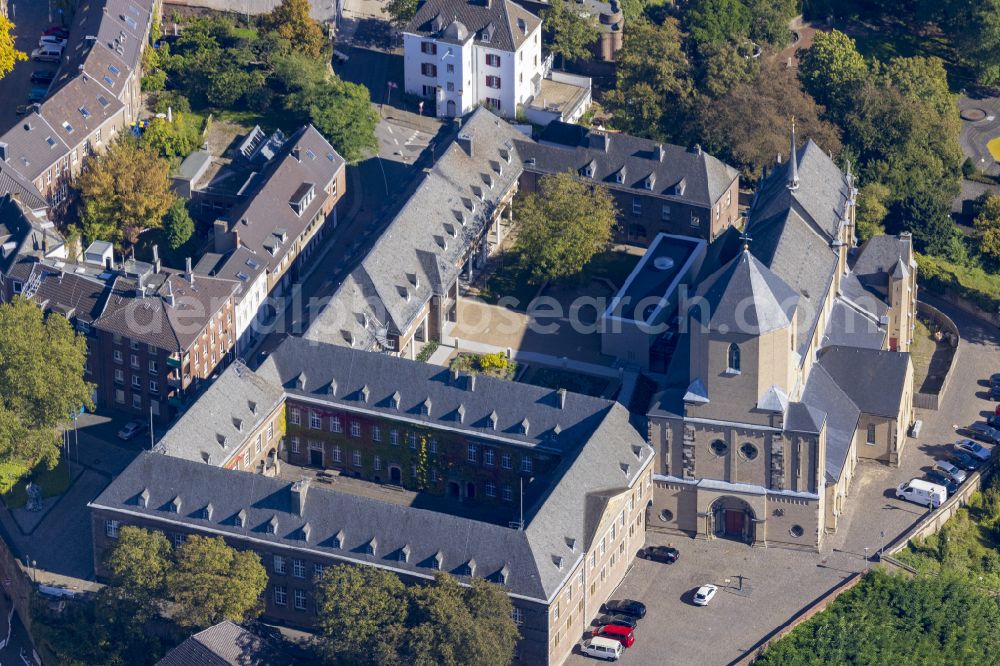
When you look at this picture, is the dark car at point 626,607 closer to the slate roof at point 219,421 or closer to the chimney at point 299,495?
the chimney at point 299,495

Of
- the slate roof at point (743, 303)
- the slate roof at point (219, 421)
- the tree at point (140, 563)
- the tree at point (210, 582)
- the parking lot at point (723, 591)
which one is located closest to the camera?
the tree at point (210, 582)

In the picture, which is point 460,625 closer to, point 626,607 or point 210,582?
point 626,607

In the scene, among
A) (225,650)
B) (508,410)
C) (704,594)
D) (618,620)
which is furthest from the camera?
(508,410)

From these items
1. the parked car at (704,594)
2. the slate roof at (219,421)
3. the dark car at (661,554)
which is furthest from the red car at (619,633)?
the slate roof at (219,421)

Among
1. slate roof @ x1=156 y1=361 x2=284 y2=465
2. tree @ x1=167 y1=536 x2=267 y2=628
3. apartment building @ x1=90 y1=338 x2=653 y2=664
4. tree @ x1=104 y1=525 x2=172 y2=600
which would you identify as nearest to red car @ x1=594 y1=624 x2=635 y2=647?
apartment building @ x1=90 y1=338 x2=653 y2=664

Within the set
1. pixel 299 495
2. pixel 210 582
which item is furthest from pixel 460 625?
pixel 210 582

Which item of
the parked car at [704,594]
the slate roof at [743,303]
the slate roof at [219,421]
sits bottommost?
the parked car at [704,594]

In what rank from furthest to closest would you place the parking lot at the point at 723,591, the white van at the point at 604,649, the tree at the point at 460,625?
the parking lot at the point at 723,591
the white van at the point at 604,649
the tree at the point at 460,625
